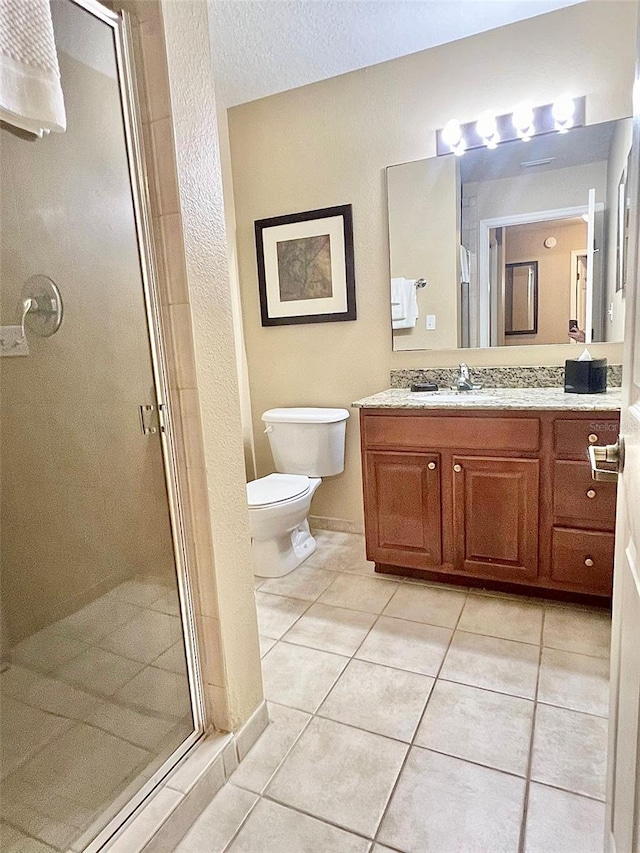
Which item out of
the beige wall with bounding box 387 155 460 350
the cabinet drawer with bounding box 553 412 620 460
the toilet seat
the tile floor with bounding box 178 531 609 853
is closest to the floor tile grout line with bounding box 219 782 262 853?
the tile floor with bounding box 178 531 609 853

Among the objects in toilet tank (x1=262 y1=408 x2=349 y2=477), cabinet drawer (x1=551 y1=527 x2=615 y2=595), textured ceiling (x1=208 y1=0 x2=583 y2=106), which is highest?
Result: textured ceiling (x1=208 y1=0 x2=583 y2=106)

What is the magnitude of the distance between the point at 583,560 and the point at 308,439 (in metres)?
1.36

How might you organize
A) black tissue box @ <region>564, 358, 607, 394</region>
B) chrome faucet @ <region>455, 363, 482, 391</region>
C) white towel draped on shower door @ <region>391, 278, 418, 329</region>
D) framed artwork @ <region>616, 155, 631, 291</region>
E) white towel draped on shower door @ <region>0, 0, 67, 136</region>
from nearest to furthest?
white towel draped on shower door @ <region>0, 0, 67, 136</region> → framed artwork @ <region>616, 155, 631, 291</region> → black tissue box @ <region>564, 358, 607, 394</region> → chrome faucet @ <region>455, 363, 482, 391</region> → white towel draped on shower door @ <region>391, 278, 418, 329</region>

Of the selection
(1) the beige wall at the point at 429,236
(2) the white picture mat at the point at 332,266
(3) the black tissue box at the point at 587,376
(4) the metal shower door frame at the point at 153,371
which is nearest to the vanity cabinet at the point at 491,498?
(3) the black tissue box at the point at 587,376

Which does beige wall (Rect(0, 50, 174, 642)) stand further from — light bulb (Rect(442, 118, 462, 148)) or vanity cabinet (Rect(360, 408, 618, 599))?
light bulb (Rect(442, 118, 462, 148))

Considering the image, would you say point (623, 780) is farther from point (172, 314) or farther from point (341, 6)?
point (341, 6)

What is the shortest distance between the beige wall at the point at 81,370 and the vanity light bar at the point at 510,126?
1714 millimetres

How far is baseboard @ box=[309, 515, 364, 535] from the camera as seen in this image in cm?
293

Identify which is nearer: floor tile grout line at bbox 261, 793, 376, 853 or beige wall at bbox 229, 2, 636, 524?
floor tile grout line at bbox 261, 793, 376, 853

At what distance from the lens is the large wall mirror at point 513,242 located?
2.15m

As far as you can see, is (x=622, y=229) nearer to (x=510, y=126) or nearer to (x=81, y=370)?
(x=510, y=126)

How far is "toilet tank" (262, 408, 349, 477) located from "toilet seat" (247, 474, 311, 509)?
0.09 metres

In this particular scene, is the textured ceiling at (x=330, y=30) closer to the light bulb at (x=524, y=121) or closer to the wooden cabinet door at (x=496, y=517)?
the light bulb at (x=524, y=121)

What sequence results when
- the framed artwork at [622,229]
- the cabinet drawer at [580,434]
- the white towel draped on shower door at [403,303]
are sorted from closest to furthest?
the cabinet drawer at [580,434] < the framed artwork at [622,229] < the white towel draped on shower door at [403,303]
